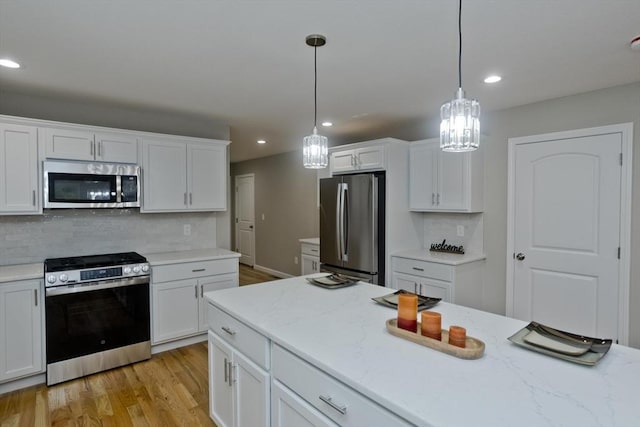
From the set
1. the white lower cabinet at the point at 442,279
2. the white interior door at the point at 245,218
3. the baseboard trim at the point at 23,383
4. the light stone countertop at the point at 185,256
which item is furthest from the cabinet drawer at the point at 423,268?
the white interior door at the point at 245,218

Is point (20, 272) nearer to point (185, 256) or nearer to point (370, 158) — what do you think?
point (185, 256)

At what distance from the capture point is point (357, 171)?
4.14m

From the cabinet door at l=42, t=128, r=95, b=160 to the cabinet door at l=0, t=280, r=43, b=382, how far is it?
1.07 metres

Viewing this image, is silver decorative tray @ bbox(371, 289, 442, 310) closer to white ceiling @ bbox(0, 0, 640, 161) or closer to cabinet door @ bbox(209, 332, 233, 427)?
cabinet door @ bbox(209, 332, 233, 427)

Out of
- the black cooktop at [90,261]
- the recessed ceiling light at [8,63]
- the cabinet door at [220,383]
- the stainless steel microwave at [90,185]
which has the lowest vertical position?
the cabinet door at [220,383]

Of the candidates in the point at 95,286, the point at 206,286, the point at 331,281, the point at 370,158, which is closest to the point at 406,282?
the point at 370,158

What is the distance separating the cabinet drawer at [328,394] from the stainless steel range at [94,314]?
2.12 metres

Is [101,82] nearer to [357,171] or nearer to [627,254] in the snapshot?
[357,171]

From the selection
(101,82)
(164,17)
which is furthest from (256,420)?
(101,82)

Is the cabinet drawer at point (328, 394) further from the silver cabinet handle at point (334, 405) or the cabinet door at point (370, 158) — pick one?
the cabinet door at point (370, 158)

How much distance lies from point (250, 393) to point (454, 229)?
300 cm

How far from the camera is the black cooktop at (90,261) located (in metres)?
2.78

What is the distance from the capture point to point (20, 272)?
2684 mm

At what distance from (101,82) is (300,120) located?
198 cm
